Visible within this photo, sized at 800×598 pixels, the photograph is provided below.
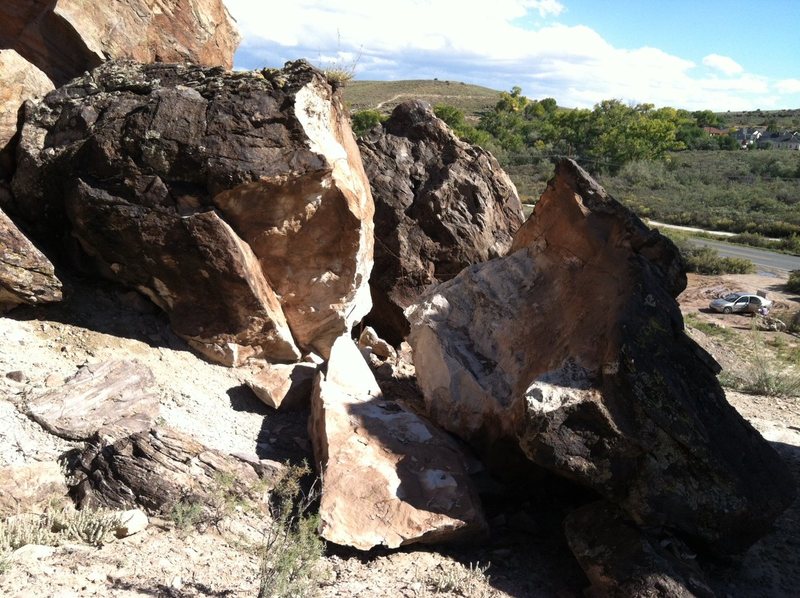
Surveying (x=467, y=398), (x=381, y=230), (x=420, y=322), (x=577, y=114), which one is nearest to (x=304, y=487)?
(x=467, y=398)

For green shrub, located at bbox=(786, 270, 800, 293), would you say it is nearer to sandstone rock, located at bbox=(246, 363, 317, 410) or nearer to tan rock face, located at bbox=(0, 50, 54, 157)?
sandstone rock, located at bbox=(246, 363, 317, 410)

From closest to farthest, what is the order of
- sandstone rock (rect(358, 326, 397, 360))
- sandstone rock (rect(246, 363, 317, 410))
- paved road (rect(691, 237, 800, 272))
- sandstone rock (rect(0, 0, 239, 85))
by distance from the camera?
sandstone rock (rect(246, 363, 317, 410)) < sandstone rock (rect(0, 0, 239, 85)) < sandstone rock (rect(358, 326, 397, 360)) < paved road (rect(691, 237, 800, 272))

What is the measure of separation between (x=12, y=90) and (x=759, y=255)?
91.5ft

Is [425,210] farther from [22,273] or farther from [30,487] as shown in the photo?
[30,487]

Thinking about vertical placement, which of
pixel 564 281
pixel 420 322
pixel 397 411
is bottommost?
pixel 397 411

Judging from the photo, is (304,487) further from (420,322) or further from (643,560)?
(643,560)

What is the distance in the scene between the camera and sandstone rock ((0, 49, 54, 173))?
215 inches

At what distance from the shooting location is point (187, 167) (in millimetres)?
5090

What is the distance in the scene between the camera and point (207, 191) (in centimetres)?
514

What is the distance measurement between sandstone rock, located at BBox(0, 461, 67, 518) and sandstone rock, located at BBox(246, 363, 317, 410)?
1605mm

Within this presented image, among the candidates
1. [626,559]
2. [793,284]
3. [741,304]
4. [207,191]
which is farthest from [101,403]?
[793,284]

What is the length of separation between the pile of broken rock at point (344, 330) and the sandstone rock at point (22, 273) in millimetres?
16

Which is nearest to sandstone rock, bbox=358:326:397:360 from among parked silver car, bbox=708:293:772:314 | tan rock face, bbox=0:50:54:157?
tan rock face, bbox=0:50:54:157

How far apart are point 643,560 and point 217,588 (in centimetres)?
227
